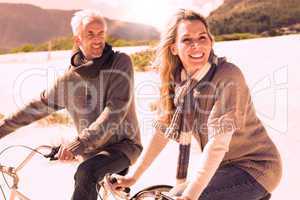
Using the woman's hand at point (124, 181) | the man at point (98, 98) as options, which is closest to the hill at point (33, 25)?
the man at point (98, 98)

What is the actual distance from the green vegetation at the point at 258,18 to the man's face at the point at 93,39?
1143 centimetres

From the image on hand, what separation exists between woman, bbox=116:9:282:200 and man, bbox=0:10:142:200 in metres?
0.54

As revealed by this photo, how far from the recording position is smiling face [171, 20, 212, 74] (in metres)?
2.12

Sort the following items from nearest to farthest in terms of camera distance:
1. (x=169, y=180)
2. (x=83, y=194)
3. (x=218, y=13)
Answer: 1. (x=83, y=194)
2. (x=169, y=180)
3. (x=218, y=13)

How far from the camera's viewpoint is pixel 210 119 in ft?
6.56

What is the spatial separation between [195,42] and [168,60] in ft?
0.48

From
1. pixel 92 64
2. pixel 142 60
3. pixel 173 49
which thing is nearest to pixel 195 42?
pixel 173 49

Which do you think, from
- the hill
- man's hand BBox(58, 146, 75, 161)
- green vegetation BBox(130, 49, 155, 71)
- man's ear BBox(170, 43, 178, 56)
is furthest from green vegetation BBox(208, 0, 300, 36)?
man's ear BBox(170, 43, 178, 56)

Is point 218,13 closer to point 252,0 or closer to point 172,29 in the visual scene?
point 252,0

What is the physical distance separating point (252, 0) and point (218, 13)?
1247 mm

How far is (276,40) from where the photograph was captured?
9.93 m

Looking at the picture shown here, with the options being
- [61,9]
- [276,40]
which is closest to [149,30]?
[61,9]

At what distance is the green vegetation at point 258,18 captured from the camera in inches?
582

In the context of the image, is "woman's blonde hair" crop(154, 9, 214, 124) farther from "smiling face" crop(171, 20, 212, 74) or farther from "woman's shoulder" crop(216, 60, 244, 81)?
"woman's shoulder" crop(216, 60, 244, 81)
